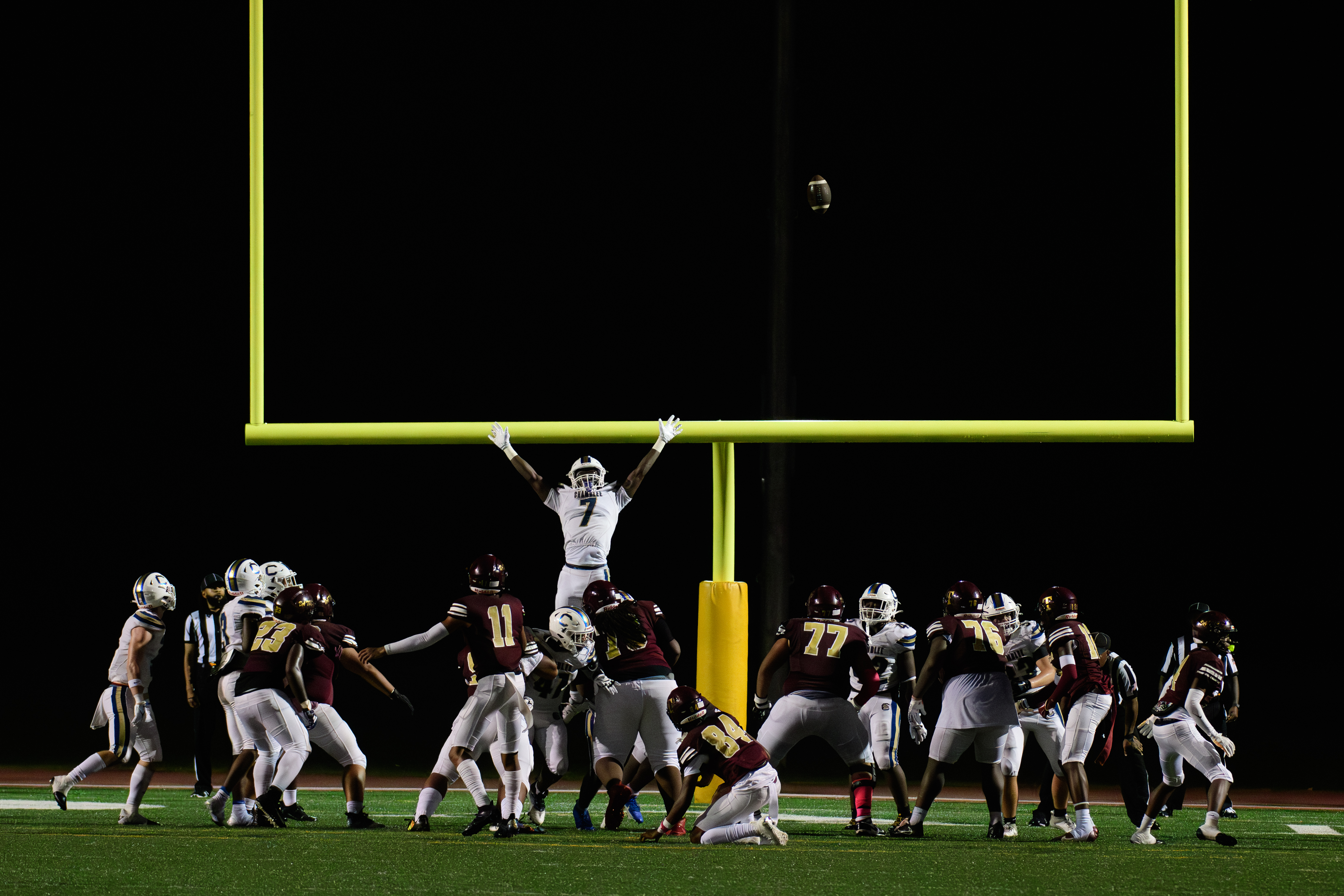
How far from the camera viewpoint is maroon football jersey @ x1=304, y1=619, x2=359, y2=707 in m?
8.24

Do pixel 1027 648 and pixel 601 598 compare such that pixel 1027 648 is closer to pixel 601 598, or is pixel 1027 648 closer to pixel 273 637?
pixel 601 598

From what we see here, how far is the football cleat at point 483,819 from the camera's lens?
295 inches

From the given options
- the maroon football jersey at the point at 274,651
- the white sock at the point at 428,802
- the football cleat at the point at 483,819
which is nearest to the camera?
the football cleat at the point at 483,819

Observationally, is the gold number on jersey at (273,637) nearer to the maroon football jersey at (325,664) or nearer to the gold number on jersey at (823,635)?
the maroon football jersey at (325,664)

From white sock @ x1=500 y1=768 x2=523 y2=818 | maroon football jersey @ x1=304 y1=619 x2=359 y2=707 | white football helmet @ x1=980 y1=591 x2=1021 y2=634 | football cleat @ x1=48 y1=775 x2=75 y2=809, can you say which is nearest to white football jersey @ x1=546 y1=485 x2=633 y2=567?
maroon football jersey @ x1=304 y1=619 x2=359 y2=707

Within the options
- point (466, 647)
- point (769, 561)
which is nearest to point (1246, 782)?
point (769, 561)

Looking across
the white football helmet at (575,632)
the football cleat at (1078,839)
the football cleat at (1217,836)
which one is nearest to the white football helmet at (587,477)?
the white football helmet at (575,632)

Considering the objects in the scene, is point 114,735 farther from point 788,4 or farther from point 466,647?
point 788,4

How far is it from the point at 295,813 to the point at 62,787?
4.79 ft

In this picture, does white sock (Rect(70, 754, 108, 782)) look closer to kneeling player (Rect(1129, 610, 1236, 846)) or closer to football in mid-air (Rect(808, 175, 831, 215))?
football in mid-air (Rect(808, 175, 831, 215))

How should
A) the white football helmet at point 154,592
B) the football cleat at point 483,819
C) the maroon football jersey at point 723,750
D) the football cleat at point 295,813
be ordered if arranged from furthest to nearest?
the white football helmet at point 154,592
the football cleat at point 295,813
the football cleat at point 483,819
the maroon football jersey at point 723,750

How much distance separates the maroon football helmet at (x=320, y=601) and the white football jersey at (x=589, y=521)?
1.36 m

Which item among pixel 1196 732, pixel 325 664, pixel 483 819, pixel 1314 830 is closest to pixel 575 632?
pixel 483 819

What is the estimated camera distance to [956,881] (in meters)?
5.91
